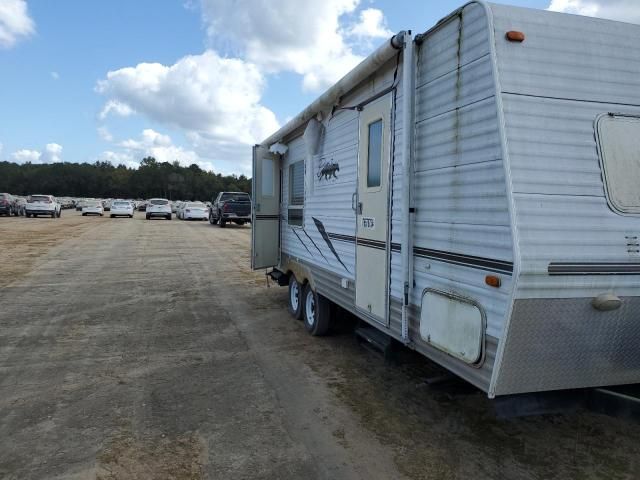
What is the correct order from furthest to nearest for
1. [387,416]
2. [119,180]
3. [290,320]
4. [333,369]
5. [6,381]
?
1. [119,180]
2. [290,320]
3. [333,369]
4. [6,381]
5. [387,416]

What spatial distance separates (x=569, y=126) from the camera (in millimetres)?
2924

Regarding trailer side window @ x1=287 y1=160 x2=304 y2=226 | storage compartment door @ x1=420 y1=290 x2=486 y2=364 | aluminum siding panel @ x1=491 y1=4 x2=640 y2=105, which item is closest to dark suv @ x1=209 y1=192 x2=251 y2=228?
trailer side window @ x1=287 y1=160 x2=304 y2=226

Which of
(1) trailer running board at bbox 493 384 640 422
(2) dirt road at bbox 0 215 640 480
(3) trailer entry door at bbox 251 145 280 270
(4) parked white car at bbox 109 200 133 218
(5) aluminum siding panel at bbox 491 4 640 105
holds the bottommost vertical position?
(2) dirt road at bbox 0 215 640 480

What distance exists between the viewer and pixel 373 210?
14.5 ft

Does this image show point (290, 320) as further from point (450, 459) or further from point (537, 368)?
point (537, 368)

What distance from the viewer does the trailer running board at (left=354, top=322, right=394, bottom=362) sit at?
427 cm

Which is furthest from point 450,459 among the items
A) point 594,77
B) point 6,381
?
point 6,381

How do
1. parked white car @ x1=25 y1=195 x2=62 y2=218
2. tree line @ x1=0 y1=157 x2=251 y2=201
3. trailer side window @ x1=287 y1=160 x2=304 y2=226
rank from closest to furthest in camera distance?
trailer side window @ x1=287 y1=160 x2=304 y2=226 → parked white car @ x1=25 y1=195 x2=62 y2=218 → tree line @ x1=0 y1=157 x2=251 y2=201

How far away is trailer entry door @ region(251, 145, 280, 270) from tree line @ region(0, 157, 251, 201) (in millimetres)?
89842

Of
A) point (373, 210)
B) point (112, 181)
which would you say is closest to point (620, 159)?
point (373, 210)

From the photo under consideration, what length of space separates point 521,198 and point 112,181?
110 meters

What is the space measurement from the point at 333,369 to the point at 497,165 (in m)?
3.01

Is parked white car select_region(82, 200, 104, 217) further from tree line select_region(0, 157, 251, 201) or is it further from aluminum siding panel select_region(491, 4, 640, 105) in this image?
tree line select_region(0, 157, 251, 201)

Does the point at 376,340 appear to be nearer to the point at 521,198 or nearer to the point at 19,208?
the point at 521,198
